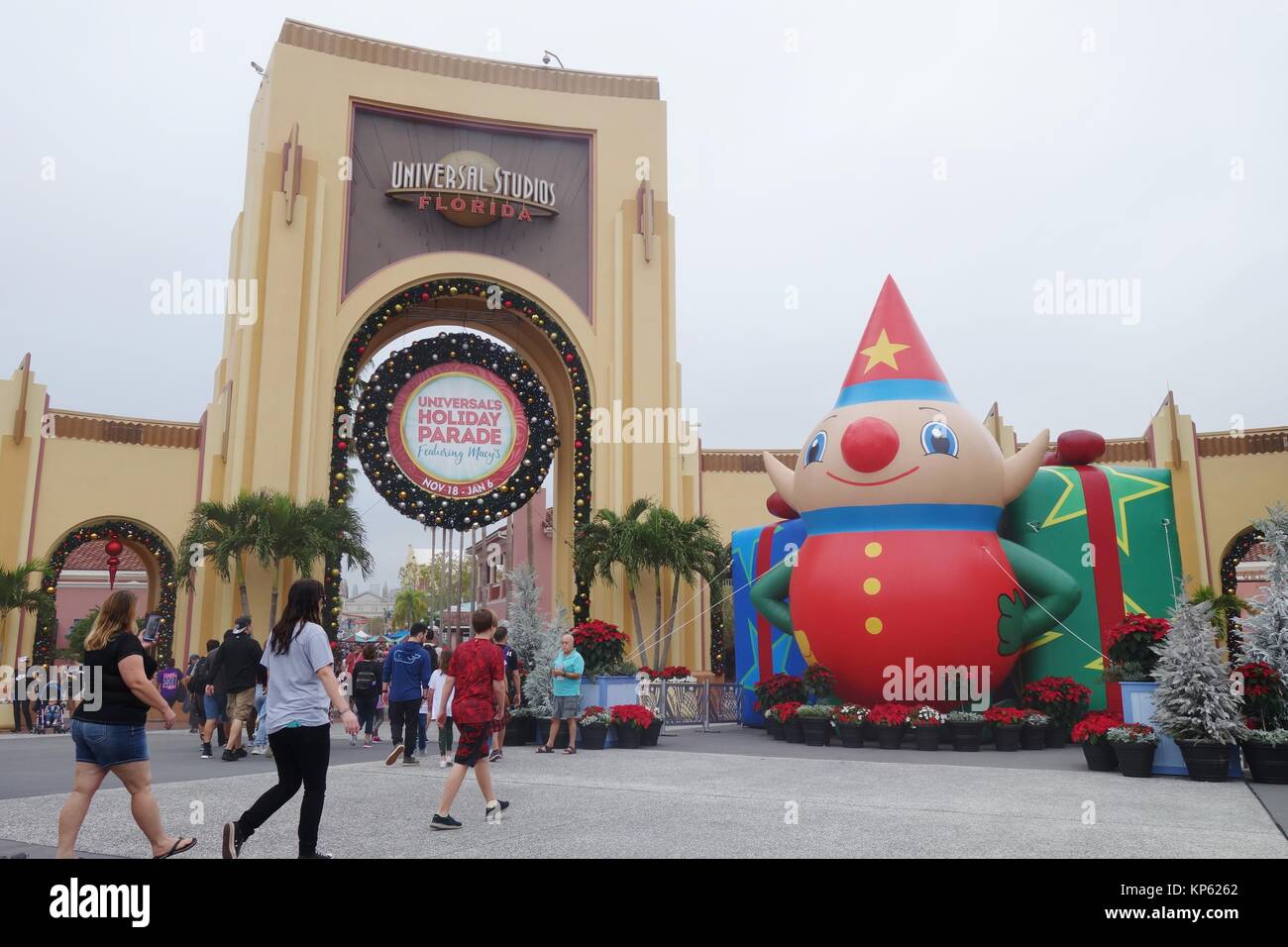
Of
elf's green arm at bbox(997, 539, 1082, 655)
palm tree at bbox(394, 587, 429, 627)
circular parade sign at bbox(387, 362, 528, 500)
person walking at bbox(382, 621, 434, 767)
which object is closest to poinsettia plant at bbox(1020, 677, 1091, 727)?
elf's green arm at bbox(997, 539, 1082, 655)

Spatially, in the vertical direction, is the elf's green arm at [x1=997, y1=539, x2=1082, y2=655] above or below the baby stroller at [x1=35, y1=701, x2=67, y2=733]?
above

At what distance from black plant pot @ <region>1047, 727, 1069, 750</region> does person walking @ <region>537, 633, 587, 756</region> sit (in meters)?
6.64

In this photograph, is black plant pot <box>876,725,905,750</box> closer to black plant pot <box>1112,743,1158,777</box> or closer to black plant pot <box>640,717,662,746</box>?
black plant pot <box>640,717,662,746</box>

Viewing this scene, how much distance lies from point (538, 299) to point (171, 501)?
32.0ft

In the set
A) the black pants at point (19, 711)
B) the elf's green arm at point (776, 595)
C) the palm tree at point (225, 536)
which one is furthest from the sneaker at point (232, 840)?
the black pants at point (19, 711)

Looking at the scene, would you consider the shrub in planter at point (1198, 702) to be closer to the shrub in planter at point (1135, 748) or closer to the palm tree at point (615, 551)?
the shrub in planter at point (1135, 748)

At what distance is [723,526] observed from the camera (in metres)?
28.4

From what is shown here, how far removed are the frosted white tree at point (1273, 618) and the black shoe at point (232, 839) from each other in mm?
10237

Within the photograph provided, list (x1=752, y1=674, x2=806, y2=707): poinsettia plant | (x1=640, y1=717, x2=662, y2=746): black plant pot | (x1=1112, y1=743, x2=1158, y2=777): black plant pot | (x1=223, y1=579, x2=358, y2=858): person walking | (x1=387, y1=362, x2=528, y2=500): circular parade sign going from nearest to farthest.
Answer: (x1=223, y1=579, x2=358, y2=858): person walking → (x1=1112, y1=743, x2=1158, y2=777): black plant pot → (x1=640, y1=717, x2=662, y2=746): black plant pot → (x1=752, y1=674, x2=806, y2=707): poinsettia plant → (x1=387, y1=362, x2=528, y2=500): circular parade sign

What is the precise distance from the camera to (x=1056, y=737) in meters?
14.0

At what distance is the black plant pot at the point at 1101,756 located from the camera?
35.7 ft

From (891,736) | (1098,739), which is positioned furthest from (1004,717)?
(1098,739)

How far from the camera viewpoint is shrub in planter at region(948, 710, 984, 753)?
1348cm
